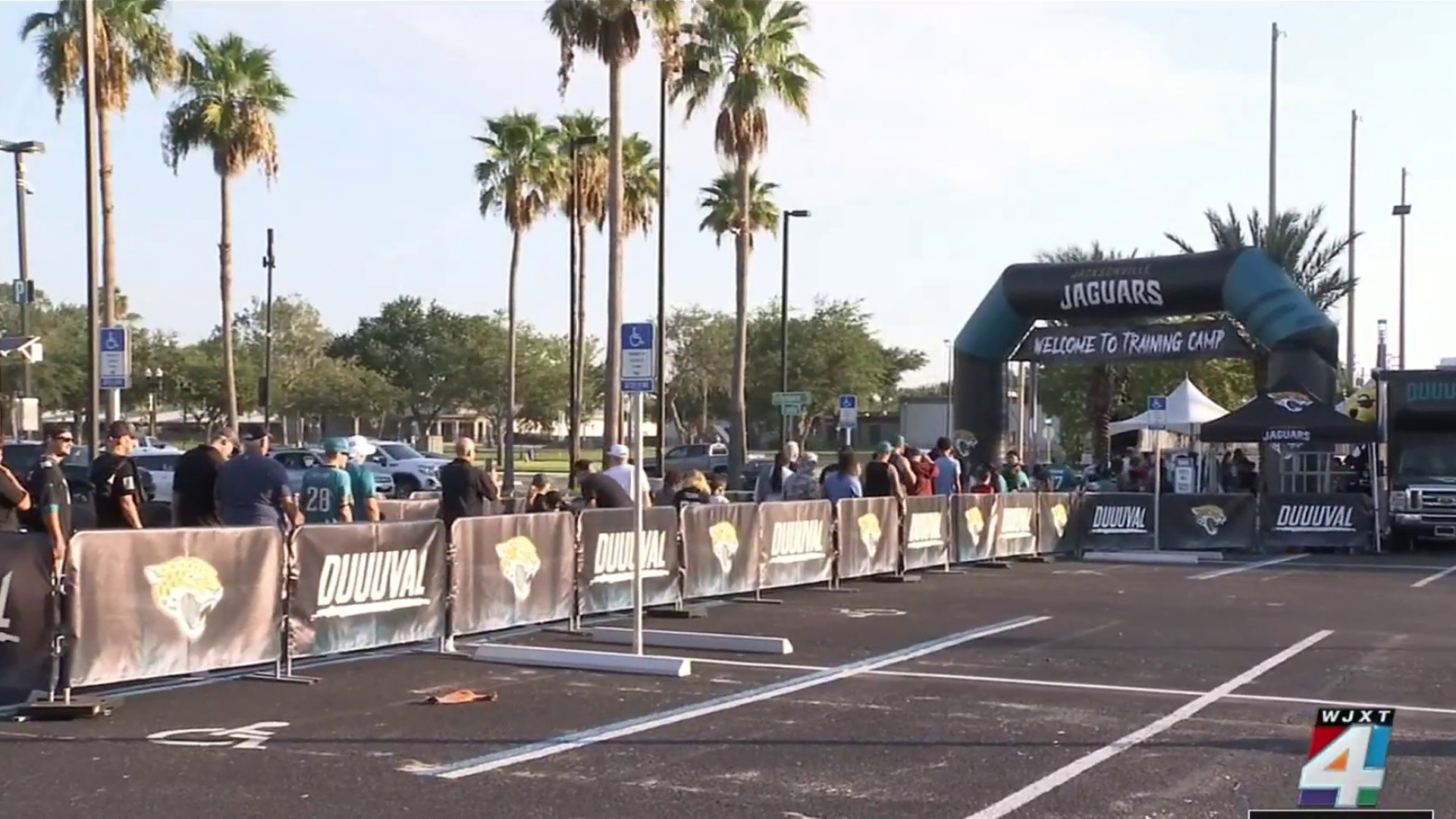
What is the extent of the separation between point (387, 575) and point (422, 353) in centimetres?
7910

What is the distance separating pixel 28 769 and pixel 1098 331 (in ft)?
79.1

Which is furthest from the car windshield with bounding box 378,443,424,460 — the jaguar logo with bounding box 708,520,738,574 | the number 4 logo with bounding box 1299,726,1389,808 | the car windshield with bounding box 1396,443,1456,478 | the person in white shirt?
the number 4 logo with bounding box 1299,726,1389,808

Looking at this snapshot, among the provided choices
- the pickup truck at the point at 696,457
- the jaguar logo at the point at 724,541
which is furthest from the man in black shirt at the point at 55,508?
the pickup truck at the point at 696,457

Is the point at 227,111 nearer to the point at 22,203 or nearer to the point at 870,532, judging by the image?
the point at 22,203

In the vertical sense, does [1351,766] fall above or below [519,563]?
above

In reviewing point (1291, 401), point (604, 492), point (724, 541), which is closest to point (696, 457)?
point (1291, 401)

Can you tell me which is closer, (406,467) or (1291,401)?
(1291,401)

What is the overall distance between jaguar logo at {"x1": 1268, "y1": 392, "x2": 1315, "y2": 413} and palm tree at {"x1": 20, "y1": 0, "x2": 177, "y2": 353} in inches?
855

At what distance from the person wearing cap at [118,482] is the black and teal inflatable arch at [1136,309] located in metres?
19.3

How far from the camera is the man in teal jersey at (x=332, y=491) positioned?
46.4ft

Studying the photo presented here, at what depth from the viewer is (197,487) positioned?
43.7 feet

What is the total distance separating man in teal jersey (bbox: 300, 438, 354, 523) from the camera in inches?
556

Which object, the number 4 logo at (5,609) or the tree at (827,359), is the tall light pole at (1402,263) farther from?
the number 4 logo at (5,609)

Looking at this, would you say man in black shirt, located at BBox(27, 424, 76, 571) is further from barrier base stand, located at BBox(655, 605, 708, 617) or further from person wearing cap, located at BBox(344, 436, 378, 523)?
barrier base stand, located at BBox(655, 605, 708, 617)
